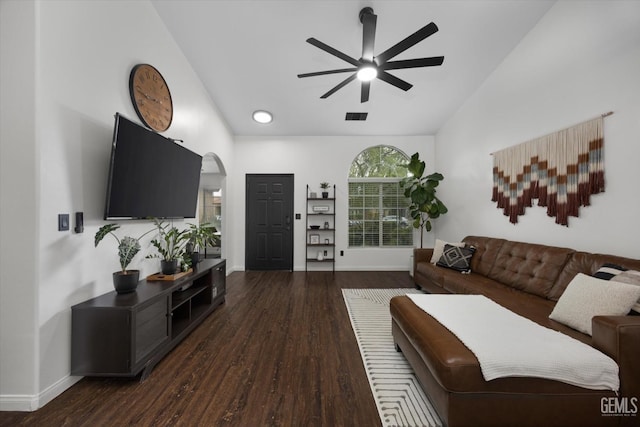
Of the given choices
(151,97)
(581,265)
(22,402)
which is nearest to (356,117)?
(151,97)

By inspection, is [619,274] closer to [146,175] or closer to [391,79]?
[391,79]

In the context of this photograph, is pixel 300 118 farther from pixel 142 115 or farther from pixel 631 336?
pixel 631 336

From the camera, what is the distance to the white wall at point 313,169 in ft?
17.2

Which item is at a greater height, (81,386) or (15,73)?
(15,73)

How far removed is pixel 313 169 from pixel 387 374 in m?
4.16

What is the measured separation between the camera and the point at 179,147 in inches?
109

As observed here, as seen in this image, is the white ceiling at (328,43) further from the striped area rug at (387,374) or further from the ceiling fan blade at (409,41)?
the striped area rug at (387,374)

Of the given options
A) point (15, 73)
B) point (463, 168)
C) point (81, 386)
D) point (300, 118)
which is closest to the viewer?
point (15, 73)

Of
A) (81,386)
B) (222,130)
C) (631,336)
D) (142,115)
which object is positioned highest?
(222,130)

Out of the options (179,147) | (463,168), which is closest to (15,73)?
(179,147)

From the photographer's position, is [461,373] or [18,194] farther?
[18,194]

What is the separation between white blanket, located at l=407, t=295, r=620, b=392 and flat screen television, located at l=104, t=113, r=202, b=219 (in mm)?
2694

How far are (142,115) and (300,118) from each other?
9.12 ft

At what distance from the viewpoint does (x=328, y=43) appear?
3.05m
